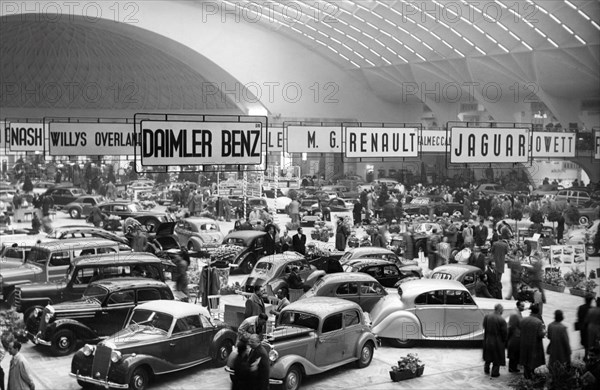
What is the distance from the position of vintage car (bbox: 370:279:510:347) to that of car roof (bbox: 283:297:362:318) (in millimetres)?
984

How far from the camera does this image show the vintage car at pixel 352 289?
10844mm

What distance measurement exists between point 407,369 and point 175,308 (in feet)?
9.63

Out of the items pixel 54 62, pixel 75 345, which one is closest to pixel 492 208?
pixel 75 345

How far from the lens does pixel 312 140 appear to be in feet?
52.4

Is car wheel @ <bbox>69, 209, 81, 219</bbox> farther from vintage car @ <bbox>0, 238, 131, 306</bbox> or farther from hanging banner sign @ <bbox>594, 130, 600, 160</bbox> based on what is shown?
hanging banner sign @ <bbox>594, 130, 600, 160</bbox>

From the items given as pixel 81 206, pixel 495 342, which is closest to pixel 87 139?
pixel 495 342

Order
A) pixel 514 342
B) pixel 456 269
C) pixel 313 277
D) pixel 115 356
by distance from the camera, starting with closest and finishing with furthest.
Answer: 1. pixel 115 356
2. pixel 514 342
3. pixel 456 269
4. pixel 313 277

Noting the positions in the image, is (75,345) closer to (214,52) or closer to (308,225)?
(308,225)

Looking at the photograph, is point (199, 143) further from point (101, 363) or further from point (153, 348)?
point (101, 363)

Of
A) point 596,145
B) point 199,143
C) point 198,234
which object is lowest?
point 198,234

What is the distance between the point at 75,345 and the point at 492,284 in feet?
22.7

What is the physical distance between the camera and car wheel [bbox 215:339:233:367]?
908 centimetres

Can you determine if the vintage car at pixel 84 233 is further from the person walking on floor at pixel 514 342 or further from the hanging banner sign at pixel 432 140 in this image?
the person walking on floor at pixel 514 342

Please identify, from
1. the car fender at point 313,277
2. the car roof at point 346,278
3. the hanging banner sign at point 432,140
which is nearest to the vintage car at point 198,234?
the car fender at point 313,277
